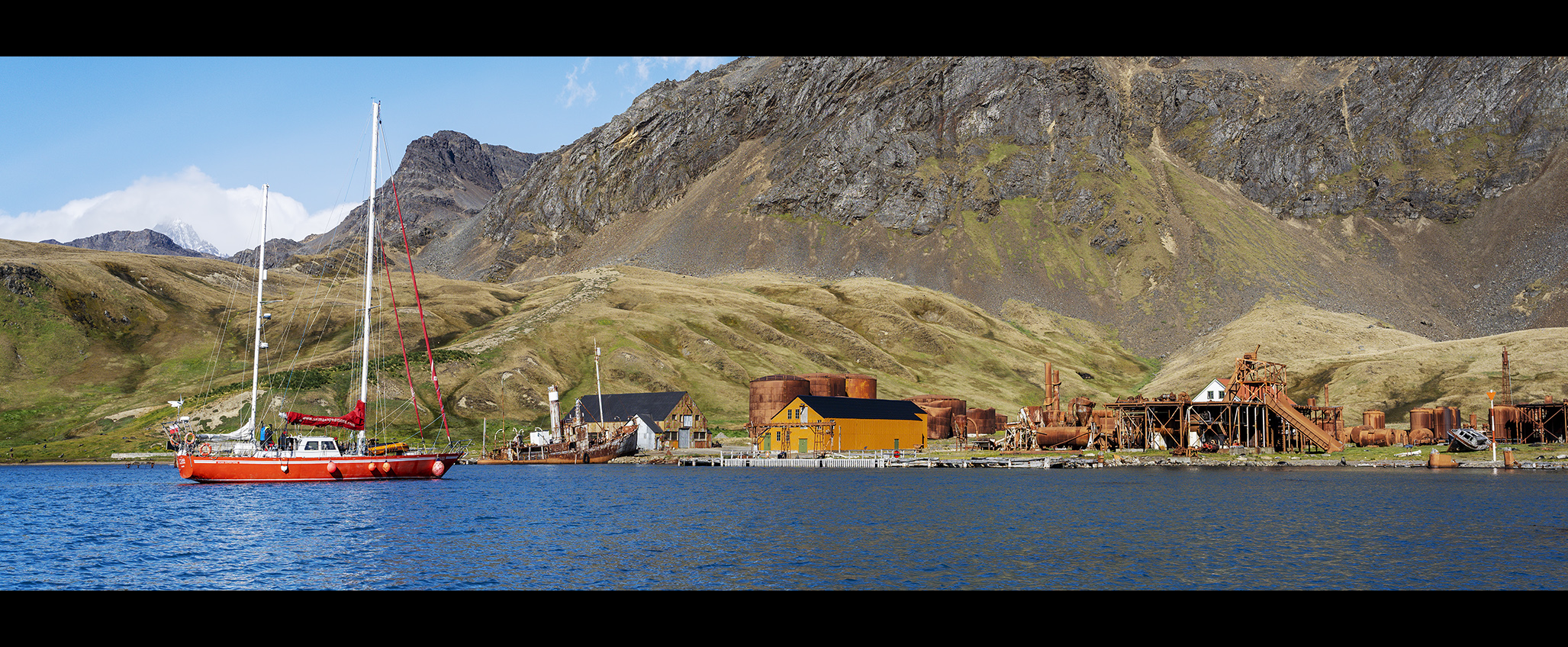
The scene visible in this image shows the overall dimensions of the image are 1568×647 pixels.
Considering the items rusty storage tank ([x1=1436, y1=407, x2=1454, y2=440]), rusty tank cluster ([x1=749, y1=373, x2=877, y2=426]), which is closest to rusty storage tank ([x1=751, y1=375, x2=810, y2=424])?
rusty tank cluster ([x1=749, y1=373, x2=877, y2=426])

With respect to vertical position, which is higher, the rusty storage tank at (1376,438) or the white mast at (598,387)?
the white mast at (598,387)

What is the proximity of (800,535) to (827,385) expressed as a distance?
85594 millimetres

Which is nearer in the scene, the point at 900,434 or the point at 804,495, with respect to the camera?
the point at 804,495

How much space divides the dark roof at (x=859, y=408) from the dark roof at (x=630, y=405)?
17639 mm

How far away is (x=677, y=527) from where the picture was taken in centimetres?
5122

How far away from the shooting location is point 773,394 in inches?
4919

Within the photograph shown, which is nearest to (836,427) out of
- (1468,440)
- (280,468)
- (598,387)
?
(598,387)

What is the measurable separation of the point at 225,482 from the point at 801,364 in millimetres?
110195

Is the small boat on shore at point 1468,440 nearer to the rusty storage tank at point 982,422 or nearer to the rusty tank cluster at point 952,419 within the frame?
the rusty tank cluster at point 952,419

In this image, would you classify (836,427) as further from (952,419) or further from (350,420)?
(350,420)

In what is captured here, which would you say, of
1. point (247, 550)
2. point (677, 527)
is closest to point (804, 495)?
point (677, 527)

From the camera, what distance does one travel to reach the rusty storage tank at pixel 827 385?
431 ft

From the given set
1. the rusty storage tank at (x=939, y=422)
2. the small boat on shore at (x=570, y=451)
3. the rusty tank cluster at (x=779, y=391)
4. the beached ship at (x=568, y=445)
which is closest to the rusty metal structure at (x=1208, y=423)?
the rusty storage tank at (x=939, y=422)

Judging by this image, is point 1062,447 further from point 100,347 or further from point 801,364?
point 100,347
